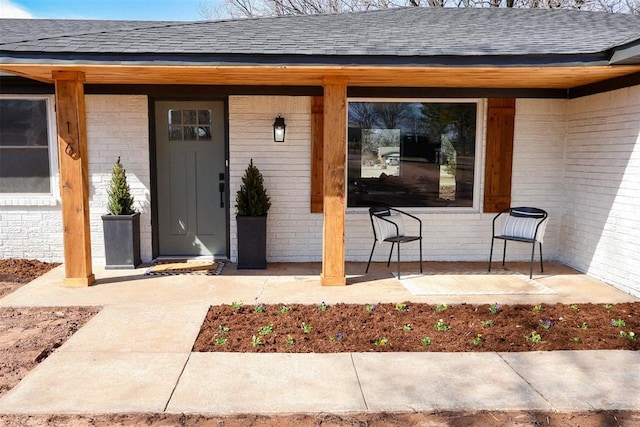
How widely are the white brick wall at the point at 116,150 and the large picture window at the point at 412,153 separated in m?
2.81

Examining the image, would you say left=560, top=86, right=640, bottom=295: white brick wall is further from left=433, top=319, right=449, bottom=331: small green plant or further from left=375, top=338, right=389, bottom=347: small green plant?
left=375, top=338, right=389, bottom=347: small green plant

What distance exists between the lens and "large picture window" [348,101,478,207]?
7488mm

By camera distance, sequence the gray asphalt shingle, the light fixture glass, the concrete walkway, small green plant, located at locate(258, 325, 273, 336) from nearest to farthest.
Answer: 1. the concrete walkway
2. small green plant, located at locate(258, 325, 273, 336)
3. the gray asphalt shingle
4. the light fixture glass

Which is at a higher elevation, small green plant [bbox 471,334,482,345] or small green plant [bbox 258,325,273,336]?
small green plant [bbox 258,325,273,336]

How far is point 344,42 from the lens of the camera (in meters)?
5.69

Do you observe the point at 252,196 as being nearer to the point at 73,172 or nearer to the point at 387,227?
the point at 387,227

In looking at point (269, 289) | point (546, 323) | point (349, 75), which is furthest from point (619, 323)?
point (349, 75)

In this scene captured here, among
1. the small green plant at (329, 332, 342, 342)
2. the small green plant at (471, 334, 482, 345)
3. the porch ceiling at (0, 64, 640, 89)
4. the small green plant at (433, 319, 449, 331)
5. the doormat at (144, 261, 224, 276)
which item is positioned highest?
the porch ceiling at (0, 64, 640, 89)

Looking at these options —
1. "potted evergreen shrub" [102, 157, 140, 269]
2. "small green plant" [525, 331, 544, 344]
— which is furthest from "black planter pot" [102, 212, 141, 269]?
"small green plant" [525, 331, 544, 344]

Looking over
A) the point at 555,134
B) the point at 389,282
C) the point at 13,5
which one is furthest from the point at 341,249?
the point at 13,5

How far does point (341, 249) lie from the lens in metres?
6.03

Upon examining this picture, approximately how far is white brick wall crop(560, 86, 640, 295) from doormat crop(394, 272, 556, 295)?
2.88 feet

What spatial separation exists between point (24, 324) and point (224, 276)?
2.29 metres

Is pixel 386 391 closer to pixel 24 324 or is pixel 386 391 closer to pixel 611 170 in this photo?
pixel 24 324
